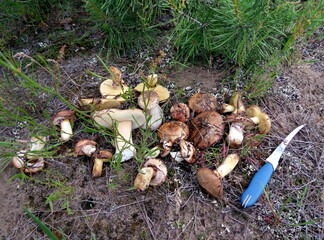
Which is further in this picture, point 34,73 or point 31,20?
point 31,20

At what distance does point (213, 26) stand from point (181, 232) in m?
1.51

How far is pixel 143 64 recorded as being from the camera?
218 centimetres

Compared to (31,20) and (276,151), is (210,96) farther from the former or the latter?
(31,20)

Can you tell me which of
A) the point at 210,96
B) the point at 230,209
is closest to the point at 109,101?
the point at 210,96

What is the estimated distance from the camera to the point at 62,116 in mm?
1782

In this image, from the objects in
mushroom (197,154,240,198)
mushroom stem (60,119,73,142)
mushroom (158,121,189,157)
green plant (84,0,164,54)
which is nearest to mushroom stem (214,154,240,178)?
mushroom (197,154,240,198)

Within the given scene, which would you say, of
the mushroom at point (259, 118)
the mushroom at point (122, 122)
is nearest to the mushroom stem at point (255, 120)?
the mushroom at point (259, 118)

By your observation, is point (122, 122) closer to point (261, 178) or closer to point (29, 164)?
point (29, 164)

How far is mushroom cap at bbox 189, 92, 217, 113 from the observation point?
1.87m

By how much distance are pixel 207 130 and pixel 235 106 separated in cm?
37

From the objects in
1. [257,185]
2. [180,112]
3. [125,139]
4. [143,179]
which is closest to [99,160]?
[125,139]

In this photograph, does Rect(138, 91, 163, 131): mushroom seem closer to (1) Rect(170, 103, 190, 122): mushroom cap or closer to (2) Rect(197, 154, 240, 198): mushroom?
(1) Rect(170, 103, 190, 122): mushroom cap

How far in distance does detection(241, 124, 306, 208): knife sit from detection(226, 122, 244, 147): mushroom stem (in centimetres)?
23

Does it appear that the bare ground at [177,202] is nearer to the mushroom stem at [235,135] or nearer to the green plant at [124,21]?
the mushroom stem at [235,135]
